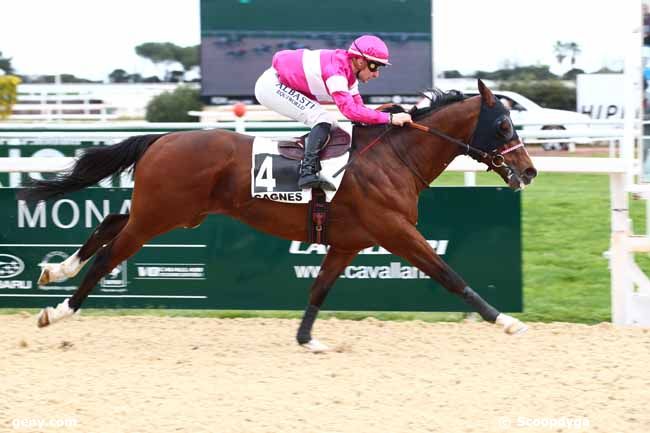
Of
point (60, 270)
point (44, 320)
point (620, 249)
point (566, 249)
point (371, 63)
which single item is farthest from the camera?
point (566, 249)

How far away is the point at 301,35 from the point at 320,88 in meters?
7.32

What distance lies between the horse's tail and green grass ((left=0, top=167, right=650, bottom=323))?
3.73ft

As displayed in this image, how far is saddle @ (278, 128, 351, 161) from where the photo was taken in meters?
5.98

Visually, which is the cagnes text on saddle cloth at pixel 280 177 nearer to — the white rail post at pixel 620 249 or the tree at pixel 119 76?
the white rail post at pixel 620 249

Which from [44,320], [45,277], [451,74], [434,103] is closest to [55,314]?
[44,320]

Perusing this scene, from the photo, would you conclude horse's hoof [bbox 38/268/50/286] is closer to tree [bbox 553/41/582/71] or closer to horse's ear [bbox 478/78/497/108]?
horse's ear [bbox 478/78/497/108]

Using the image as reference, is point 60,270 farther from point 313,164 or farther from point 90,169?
point 313,164

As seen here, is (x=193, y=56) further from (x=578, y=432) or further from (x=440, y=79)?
(x=578, y=432)

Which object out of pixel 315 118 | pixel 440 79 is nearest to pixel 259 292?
pixel 315 118

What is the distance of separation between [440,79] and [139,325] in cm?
1856

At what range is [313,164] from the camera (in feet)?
19.3

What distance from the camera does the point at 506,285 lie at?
6.93 m

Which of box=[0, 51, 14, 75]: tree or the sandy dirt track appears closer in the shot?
the sandy dirt track

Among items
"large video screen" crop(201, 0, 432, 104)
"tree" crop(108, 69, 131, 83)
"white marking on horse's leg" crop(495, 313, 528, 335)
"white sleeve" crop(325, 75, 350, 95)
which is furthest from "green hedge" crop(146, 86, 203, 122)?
"white marking on horse's leg" crop(495, 313, 528, 335)
